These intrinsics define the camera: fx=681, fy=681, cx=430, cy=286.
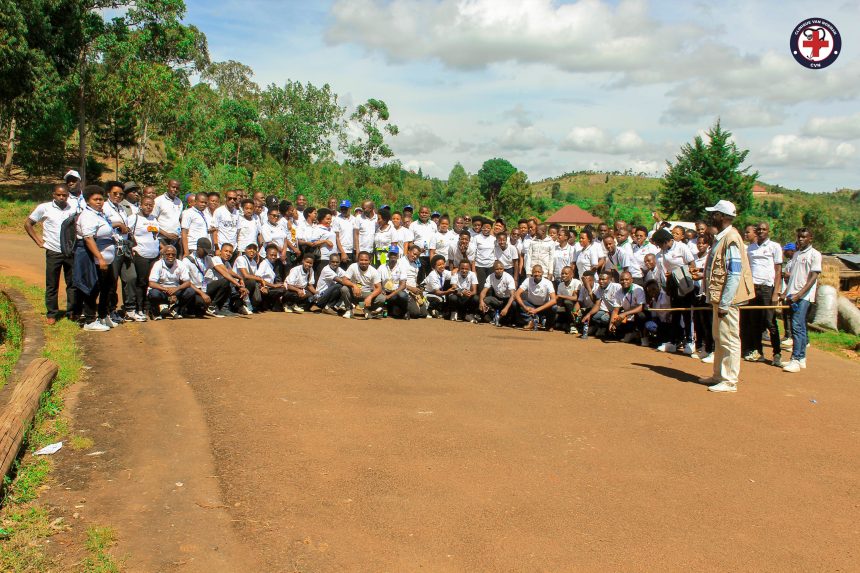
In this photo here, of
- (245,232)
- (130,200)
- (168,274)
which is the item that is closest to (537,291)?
(245,232)

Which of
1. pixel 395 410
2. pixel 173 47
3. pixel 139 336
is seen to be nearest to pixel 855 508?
pixel 395 410

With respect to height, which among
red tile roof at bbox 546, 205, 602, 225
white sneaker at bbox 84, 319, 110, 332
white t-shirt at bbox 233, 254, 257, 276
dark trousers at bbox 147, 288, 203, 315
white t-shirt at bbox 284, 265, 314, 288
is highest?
red tile roof at bbox 546, 205, 602, 225

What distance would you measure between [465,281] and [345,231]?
2.58 metres

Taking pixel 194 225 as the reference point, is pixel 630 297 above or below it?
below

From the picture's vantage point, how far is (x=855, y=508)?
4.81 meters

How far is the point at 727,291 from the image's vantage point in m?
7.78

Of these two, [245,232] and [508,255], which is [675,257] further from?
[245,232]

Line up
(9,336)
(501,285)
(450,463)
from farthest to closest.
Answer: (501,285), (9,336), (450,463)

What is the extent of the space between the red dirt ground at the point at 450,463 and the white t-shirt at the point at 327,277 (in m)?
3.64

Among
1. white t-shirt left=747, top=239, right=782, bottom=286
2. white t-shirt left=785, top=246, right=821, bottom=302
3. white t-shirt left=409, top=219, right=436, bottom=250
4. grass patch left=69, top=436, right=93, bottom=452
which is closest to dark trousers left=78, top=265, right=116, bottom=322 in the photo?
grass patch left=69, top=436, right=93, bottom=452

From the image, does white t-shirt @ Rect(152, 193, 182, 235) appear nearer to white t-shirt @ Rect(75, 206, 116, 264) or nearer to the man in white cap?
white t-shirt @ Rect(75, 206, 116, 264)

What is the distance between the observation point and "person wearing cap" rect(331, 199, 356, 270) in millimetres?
13004

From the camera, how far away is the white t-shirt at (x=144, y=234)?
10.3 m

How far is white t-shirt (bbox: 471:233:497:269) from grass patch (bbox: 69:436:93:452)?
8758 mm
